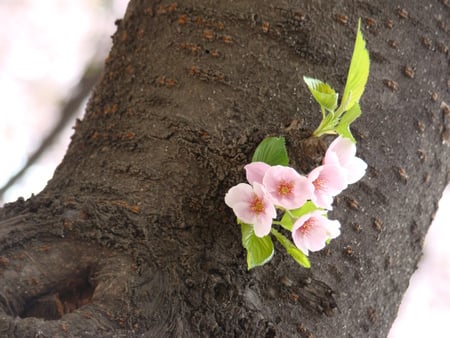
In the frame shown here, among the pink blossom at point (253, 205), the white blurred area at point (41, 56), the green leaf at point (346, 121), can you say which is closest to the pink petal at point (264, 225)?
the pink blossom at point (253, 205)

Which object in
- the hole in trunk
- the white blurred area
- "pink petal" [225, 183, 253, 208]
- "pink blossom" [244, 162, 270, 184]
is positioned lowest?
the hole in trunk

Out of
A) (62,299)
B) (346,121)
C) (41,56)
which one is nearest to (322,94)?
(346,121)

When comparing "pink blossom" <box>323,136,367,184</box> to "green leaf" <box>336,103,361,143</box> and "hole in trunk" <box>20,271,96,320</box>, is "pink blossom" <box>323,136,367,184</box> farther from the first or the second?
"hole in trunk" <box>20,271,96,320</box>

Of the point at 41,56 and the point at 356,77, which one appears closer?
the point at 356,77

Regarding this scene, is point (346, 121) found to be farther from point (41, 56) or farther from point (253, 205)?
point (41, 56)

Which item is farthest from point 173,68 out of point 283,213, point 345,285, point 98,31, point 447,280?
point 98,31

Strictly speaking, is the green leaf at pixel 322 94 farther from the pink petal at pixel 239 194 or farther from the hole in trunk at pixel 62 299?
the hole in trunk at pixel 62 299

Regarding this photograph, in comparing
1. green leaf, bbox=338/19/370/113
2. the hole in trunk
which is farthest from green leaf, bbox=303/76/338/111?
the hole in trunk
